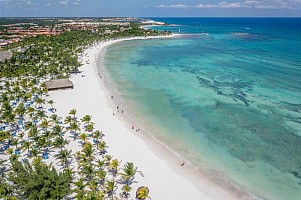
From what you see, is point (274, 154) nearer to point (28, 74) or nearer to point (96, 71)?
point (96, 71)

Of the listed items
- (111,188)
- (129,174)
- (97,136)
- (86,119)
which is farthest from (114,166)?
(86,119)

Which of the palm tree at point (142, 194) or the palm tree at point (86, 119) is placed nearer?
the palm tree at point (142, 194)

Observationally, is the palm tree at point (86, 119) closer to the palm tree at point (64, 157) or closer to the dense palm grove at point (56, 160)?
the dense palm grove at point (56, 160)

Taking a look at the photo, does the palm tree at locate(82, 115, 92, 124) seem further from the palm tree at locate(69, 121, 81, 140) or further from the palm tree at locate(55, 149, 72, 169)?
the palm tree at locate(55, 149, 72, 169)

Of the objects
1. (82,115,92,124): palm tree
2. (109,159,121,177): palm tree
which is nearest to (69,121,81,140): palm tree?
(82,115,92,124): palm tree

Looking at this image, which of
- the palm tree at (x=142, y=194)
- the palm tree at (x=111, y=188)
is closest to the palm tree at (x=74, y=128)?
the palm tree at (x=111, y=188)

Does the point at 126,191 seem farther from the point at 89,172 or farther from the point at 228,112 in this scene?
the point at 228,112

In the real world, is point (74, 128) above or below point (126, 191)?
above

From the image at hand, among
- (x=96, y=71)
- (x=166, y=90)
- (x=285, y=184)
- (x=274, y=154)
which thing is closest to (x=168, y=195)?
(x=285, y=184)
